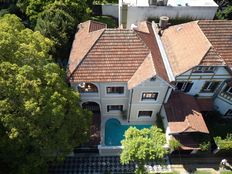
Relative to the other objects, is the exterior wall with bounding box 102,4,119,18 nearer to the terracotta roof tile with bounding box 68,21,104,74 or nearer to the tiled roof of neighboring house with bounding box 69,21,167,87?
the terracotta roof tile with bounding box 68,21,104,74

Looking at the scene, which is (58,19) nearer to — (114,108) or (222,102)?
(114,108)

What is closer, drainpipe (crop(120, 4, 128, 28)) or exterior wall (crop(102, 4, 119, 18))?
drainpipe (crop(120, 4, 128, 28))

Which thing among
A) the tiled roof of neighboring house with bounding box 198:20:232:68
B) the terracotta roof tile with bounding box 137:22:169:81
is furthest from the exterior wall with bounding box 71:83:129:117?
the tiled roof of neighboring house with bounding box 198:20:232:68

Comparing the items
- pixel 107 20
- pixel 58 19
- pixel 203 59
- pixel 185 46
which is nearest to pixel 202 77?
pixel 203 59

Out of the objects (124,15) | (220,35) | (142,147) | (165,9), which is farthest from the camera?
(124,15)

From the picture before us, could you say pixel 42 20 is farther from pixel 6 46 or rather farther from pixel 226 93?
pixel 226 93

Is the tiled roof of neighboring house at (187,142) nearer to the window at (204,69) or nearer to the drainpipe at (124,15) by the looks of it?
the window at (204,69)
